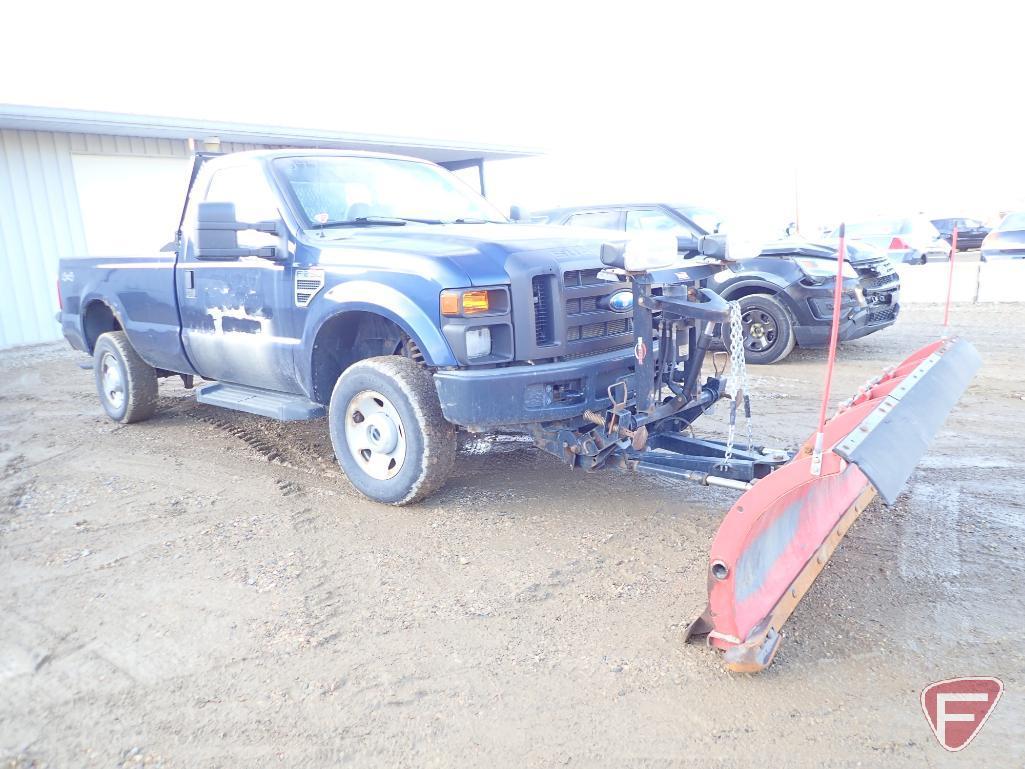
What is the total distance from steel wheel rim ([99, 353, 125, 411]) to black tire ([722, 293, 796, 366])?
592cm

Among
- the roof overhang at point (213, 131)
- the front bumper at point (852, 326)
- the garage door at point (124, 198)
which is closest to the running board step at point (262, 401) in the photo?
the front bumper at point (852, 326)

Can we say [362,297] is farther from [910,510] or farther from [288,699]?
[910,510]

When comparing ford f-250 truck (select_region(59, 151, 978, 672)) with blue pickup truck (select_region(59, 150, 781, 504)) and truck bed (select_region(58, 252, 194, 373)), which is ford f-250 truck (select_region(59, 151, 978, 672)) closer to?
blue pickup truck (select_region(59, 150, 781, 504))

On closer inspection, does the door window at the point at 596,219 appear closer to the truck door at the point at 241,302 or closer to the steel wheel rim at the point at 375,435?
the truck door at the point at 241,302

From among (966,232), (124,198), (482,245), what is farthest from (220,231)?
(966,232)

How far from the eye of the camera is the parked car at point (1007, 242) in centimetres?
1468

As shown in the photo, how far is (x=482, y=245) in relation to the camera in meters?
4.12

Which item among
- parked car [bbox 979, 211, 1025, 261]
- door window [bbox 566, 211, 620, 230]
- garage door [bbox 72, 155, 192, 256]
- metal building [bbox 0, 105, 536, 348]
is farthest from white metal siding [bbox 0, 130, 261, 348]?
parked car [bbox 979, 211, 1025, 261]

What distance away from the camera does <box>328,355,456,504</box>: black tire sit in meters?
4.21

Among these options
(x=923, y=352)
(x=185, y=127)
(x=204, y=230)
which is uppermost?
(x=185, y=127)

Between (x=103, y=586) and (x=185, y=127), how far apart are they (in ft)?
32.9

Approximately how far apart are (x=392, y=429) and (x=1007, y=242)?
14911mm

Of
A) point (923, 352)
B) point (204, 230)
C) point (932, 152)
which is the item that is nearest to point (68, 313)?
point (204, 230)

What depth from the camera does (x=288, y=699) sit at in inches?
111
